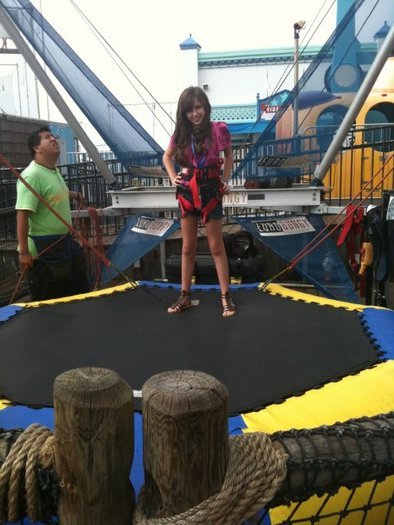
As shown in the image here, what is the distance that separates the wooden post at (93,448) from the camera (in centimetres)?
92

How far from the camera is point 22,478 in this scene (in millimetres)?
953

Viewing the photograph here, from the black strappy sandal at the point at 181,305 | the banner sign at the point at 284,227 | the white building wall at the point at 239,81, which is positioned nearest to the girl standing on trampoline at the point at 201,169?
the black strappy sandal at the point at 181,305

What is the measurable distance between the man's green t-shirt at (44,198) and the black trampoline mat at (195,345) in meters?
0.53

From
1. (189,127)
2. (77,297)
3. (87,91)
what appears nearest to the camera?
(189,127)

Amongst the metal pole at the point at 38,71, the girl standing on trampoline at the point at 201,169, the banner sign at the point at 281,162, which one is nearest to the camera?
the girl standing on trampoline at the point at 201,169

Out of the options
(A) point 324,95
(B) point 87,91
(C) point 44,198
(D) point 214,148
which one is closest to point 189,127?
(D) point 214,148

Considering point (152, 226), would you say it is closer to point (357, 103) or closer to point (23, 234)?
point (23, 234)

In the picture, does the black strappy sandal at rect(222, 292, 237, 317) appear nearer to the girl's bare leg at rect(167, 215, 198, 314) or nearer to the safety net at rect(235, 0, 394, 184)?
the girl's bare leg at rect(167, 215, 198, 314)

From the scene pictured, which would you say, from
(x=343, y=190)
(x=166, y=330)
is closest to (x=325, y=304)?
(x=166, y=330)

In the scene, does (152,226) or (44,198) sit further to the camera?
(152,226)

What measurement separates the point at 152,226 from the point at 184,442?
12.0ft

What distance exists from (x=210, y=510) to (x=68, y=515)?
280mm

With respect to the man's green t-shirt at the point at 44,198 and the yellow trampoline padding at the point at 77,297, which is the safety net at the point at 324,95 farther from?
the man's green t-shirt at the point at 44,198

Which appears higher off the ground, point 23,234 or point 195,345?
point 23,234
